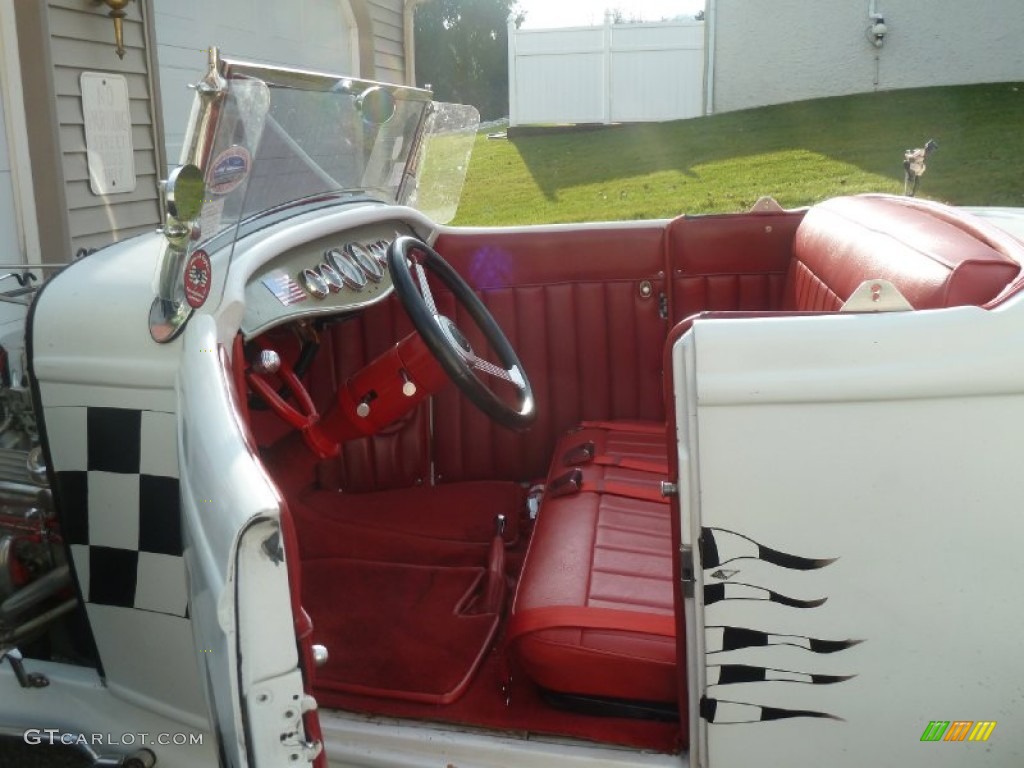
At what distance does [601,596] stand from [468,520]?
2.95 feet

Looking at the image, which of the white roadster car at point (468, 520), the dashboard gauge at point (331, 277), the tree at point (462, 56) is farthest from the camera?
the tree at point (462, 56)

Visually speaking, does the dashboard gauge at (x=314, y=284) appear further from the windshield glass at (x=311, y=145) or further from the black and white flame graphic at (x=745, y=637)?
the black and white flame graphic at (x=745, y=637)

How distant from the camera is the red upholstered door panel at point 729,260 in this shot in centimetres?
292

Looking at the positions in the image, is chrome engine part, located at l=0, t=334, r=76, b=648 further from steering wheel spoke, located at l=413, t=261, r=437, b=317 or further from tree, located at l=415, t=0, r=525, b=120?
tree, located at l=415, t=0, r=525, b=120

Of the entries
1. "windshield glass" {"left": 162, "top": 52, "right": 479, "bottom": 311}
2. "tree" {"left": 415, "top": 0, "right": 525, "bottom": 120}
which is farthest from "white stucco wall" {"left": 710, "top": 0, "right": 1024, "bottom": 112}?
"tree" {"left": 415, "top": 0, "right": 525, "bottom": 120}

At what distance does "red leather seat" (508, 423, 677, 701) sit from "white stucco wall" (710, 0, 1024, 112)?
1010 centimetres

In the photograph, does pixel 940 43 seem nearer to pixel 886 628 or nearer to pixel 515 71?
pixel 515 71

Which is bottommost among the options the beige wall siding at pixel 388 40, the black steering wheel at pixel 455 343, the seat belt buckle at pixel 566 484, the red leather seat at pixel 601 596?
the red leather seat at pixel 601 596

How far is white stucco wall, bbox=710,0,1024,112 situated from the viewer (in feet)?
35.2

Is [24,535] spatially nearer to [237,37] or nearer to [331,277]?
[331,277]

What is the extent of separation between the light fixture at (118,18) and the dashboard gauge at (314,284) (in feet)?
10.1

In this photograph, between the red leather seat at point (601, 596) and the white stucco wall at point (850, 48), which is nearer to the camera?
the red leather seat at point (601, 596)

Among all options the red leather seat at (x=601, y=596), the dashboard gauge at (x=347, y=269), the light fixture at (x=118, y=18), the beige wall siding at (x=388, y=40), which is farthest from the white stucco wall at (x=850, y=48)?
the dashboard gauge at (x=347, y=269)

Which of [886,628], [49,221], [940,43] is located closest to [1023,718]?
[886,628]
